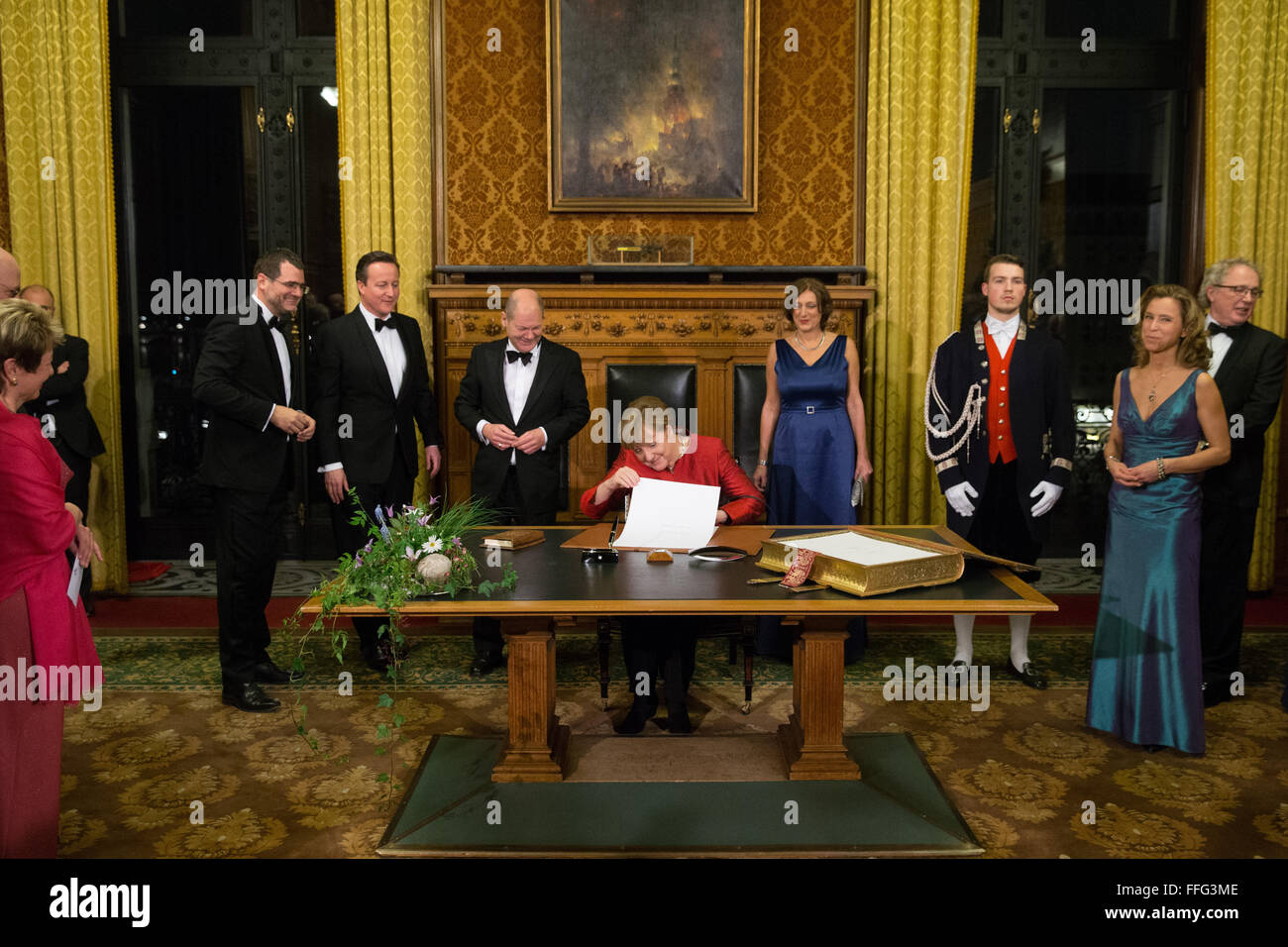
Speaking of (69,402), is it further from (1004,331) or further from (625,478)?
(1004,331)

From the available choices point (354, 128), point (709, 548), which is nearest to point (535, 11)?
→ point (354, 128)

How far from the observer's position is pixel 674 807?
9.52 ft

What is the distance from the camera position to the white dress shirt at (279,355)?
382 centimetres

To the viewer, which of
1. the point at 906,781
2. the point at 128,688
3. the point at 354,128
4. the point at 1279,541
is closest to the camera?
the point at 906,781

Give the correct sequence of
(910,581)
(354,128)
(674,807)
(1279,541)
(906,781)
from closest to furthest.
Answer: (910,581) → (674,807) → (906,781) → (354,128) → (1279,541)

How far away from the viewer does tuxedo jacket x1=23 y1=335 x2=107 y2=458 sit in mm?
4723

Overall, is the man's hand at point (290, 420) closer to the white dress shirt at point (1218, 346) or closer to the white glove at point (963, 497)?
the white glove at point (963, 497)

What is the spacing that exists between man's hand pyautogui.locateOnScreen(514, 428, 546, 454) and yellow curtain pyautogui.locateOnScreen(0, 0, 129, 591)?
9.64ft

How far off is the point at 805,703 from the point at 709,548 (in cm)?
58

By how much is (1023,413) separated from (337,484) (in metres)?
2.88

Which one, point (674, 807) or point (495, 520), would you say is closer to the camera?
point (674, 807)

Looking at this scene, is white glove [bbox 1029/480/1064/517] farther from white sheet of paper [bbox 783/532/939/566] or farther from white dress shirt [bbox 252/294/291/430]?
white dress shirt [bbox 252/294/291/430]

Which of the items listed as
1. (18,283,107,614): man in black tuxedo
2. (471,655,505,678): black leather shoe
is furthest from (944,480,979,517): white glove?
(18,283,107,614): man in black tuxedo

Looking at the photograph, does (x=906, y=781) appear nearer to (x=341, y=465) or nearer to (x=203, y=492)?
(x=341, y=465)
